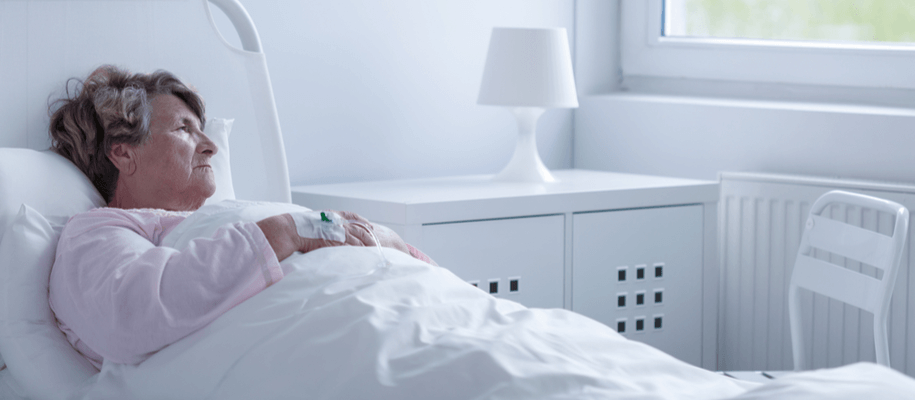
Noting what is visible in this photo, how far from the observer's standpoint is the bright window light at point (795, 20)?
2344mm

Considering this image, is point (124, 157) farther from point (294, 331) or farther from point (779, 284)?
point (779, 284)

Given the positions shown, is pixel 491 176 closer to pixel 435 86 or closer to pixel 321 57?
pixel 435 86

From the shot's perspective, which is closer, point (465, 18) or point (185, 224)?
point (185, 224)

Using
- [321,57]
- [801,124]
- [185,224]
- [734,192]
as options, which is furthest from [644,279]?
[185,224]

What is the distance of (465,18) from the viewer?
2.57 metres

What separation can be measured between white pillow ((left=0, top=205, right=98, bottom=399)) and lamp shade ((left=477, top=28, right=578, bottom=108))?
116 centimetres

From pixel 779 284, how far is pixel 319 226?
4.59 ft

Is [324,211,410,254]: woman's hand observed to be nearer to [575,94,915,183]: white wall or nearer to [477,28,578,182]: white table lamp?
[477,28,578,182]: white table lamp

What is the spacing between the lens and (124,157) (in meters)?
1.57

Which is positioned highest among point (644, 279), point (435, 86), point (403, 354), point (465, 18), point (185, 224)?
point (465, 18)

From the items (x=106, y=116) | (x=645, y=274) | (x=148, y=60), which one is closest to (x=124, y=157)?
(x=106, y=116)

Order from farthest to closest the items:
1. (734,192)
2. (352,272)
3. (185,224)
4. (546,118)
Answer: (546,118), (734,192), (185,224), (352,272)

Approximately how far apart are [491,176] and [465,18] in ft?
1.48

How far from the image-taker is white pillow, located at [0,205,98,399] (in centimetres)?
132
